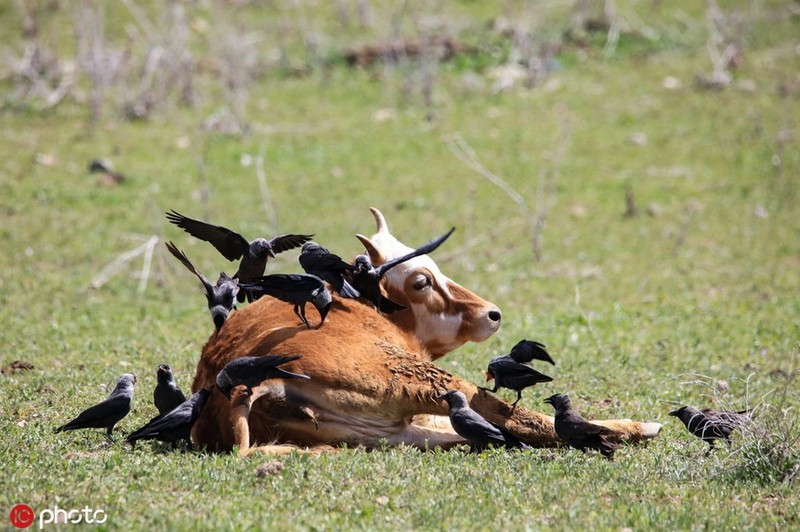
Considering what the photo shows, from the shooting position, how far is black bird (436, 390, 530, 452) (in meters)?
6.85

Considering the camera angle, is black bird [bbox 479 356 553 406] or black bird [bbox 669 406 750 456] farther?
black bird [bbox 479 356 553 406]

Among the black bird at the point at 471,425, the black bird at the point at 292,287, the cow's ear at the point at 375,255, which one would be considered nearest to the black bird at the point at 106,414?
the black bird at the point at 292,287

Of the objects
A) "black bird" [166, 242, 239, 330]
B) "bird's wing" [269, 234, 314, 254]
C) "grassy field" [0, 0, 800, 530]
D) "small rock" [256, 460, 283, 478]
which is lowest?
"grassy field" [0, 0, 800, 530]

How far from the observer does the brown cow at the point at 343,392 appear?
6.95 meters

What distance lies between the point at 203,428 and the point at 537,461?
210 centimetres

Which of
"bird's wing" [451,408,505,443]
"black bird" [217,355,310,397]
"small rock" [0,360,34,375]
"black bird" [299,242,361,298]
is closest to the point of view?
"black bird" [217,355,310,397]

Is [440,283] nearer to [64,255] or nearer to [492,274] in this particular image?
[492,274]

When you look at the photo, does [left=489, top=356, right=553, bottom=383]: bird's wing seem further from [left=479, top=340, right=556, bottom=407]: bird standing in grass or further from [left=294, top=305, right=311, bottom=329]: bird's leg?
[left=294, top=305, right=311, bottom=329]: bird's leg

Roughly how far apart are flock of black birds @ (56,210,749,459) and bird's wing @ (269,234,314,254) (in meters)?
0.09

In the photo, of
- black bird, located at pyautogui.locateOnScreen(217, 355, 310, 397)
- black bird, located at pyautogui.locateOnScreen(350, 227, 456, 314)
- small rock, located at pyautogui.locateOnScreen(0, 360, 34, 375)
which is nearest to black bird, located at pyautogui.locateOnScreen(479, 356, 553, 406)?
black bird, located at pyautogui.locateOnScreen(350, 227, 456, 314)

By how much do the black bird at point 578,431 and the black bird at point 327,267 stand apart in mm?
1601

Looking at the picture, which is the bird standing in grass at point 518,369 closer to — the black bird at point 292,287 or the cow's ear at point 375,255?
the cow's ear at point 375,255

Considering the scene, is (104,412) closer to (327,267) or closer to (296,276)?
(296,276)

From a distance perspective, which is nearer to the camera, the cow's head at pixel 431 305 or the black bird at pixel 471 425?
the black bird at pixel 471 425
